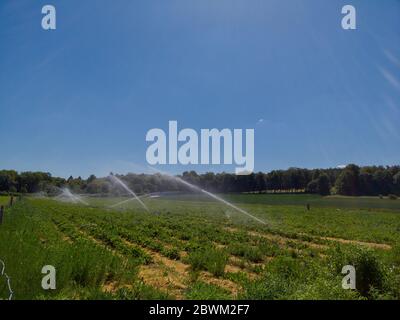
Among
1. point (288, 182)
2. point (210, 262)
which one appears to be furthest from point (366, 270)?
point (288, 182)

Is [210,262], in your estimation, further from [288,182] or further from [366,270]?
[288,182]

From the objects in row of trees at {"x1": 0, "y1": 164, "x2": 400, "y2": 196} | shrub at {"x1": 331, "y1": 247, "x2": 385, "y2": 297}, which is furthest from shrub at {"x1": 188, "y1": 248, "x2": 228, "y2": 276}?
row of trees at {"x1": 0, "y1": 164, "x2": 400, "y2": 196}

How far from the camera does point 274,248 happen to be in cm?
1320

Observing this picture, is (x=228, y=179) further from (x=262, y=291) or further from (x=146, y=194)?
(x=262, y=291)

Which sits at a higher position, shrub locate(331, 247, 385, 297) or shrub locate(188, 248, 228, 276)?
shrub locate(331, 247, 385, 297)

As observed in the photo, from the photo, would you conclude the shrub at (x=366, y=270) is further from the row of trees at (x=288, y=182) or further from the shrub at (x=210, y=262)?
the row of trees at (x=288, y=182)

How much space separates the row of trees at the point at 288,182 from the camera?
49.5 meters

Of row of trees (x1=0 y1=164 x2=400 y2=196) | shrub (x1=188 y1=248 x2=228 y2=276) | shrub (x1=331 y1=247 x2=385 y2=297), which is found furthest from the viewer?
row of trees (x1=0 y1=164 x2=400 y2=196)

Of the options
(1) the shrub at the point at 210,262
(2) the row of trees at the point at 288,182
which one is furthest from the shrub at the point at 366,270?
(2) the row of trees at the point at 288,182

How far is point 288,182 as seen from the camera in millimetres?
60562

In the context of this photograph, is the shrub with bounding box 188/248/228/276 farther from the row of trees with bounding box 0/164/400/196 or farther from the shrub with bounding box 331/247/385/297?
the row of trees with bounding box 0/164/400/196

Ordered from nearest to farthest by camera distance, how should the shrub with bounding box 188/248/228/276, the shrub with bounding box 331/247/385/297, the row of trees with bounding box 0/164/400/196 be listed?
the shrub with bounding box 331/247/385/297 < the shrub with bounding box 188/248/228/276 < the row of trees with bounding box 0/164/400/196

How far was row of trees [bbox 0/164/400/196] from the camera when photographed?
4947 cm
